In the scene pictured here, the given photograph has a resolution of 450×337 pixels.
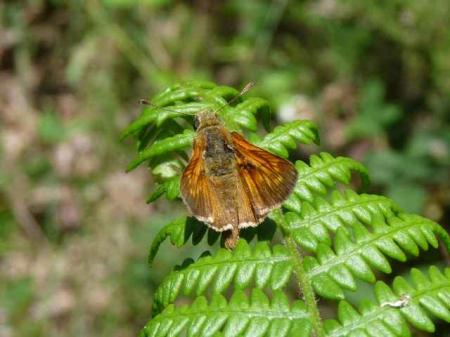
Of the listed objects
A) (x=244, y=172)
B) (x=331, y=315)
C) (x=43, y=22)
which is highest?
(x=43, y=22)

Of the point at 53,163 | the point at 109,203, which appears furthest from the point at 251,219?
the point at 53,163

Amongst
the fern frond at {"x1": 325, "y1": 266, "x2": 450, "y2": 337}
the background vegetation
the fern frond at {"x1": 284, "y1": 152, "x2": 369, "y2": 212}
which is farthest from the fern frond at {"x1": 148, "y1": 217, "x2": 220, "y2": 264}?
the background vegetation

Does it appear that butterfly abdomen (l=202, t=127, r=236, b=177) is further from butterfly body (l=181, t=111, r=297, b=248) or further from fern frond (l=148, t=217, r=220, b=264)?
fern frond (l=148, t=217, r=220, b=264)

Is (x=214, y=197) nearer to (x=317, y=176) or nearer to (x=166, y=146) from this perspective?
(x=166, y=146)

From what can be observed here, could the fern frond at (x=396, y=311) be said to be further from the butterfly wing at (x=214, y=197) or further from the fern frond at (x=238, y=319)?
the butterfly wing at (x=214, y=197)

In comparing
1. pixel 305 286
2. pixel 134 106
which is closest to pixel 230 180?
pixel 305 286

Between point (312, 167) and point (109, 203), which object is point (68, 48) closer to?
point (109, 203)
